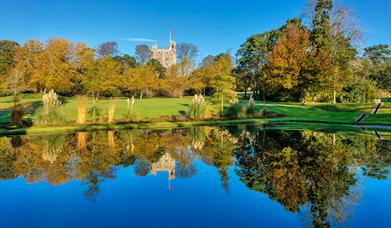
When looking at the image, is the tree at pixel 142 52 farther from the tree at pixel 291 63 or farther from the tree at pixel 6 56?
the tree at pixel 291 63

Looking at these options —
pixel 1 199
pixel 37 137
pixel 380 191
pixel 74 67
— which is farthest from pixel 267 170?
pixel 74 67

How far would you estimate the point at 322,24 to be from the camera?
3759 centimetres

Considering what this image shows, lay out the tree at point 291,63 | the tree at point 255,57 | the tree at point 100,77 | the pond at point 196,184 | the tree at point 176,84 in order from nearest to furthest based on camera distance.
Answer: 1. the pond at point 196,184
2. the tree at point 291,63
3. the tree at point 100,77
4. the tree at point 255,57
5. the tree at point 176,84

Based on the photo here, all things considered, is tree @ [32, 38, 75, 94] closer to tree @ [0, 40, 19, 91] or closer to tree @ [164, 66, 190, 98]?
tree @ [0, 40, 19, 91]

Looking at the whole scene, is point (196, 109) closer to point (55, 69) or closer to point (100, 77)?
point (100, 77)

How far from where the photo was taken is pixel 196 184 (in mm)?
7754

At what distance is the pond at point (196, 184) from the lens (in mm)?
5590

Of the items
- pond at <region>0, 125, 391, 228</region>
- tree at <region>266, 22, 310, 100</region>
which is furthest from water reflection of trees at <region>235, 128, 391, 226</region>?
tree at <region>266, 22, 310, 100</region>

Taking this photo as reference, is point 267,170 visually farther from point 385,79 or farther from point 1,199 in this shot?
point 385,79

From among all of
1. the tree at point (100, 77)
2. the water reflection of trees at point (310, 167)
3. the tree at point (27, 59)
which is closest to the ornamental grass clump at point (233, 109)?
the water reflection of trees at point (310, 167)

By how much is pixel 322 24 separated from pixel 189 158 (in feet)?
112

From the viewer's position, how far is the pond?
559 cm

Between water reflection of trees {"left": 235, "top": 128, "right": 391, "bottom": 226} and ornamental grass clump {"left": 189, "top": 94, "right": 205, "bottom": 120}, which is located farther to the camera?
ornamental grass clump {"left": 189, "top": 94, "right": 205, "bottom": 120}

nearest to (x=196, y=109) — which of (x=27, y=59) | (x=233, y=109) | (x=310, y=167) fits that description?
(x=233, y=109)
